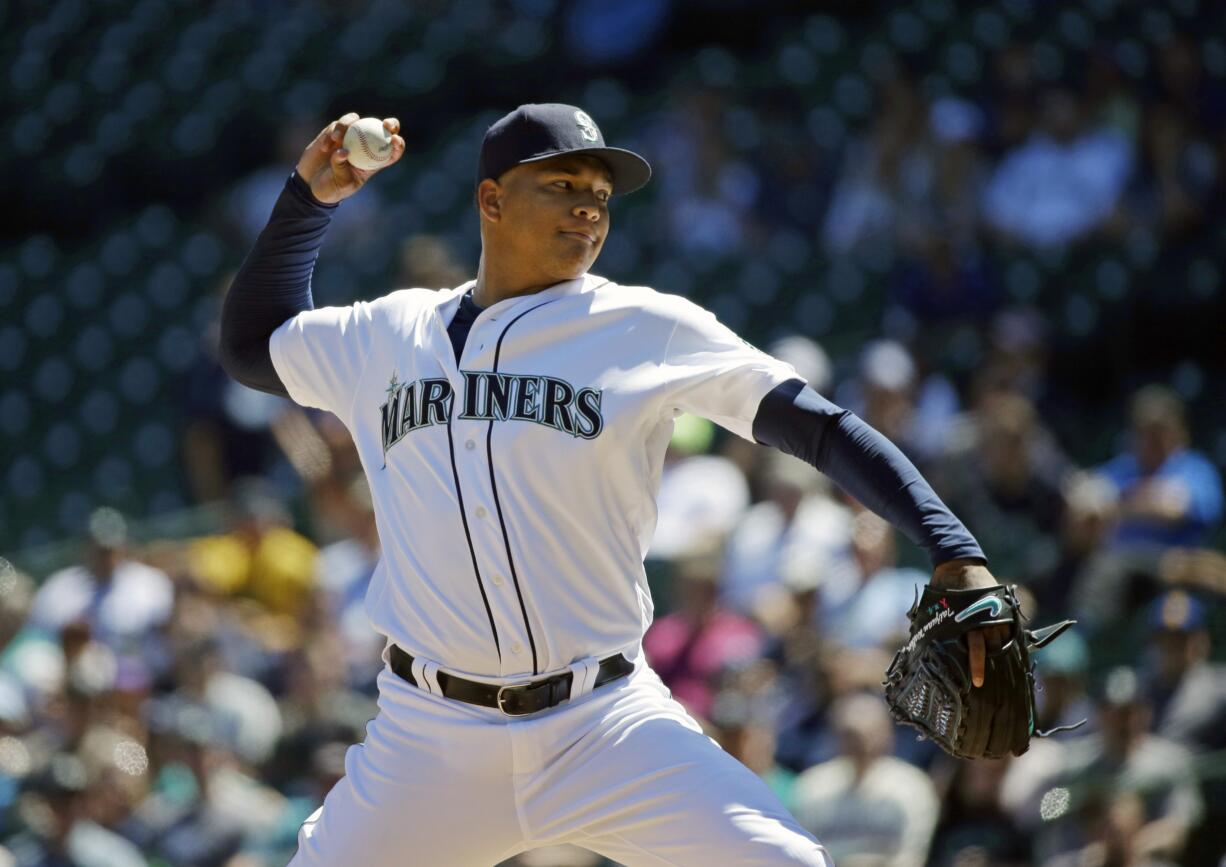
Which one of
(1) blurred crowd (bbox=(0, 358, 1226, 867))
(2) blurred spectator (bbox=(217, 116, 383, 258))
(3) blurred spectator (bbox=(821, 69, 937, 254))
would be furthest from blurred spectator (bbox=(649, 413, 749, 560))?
(2) blurred spectator (bbox=(217, 116, 383, 258))

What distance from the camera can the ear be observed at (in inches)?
122

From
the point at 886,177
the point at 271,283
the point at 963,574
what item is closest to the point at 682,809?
the point at 963,574

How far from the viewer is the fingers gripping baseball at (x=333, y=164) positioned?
10.5 feet

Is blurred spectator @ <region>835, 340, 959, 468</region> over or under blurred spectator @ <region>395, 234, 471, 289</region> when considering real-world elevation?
under

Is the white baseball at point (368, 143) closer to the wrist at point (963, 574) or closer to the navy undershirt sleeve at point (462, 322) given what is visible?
the navy undershirt sleeve at point (462, 322)

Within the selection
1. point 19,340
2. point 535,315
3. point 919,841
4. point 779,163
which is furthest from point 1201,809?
point 19,340

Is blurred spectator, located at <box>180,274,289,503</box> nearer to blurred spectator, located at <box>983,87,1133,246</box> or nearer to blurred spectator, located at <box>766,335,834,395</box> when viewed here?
blurred spectator, located at <box>766,335,834,395</box>

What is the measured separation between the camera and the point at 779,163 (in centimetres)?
816

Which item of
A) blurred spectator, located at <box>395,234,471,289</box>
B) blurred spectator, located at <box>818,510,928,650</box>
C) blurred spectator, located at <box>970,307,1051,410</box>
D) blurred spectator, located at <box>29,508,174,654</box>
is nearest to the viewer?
blurred spectator, located at <box>818,510,928,650</box>

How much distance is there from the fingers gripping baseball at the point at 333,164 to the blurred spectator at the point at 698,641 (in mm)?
2540

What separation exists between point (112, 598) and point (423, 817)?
4347mm

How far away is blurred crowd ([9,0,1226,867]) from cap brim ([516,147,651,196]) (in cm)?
224

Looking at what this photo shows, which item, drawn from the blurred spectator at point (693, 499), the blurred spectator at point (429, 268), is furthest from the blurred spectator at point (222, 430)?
the blurred spectator at point (693, 499)

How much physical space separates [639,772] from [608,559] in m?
0.34
